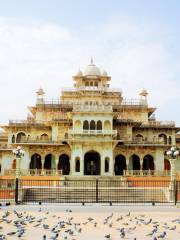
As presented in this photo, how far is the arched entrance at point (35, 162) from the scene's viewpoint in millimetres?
41906

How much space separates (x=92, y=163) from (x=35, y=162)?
7166 millimetres

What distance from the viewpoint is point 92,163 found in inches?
1636

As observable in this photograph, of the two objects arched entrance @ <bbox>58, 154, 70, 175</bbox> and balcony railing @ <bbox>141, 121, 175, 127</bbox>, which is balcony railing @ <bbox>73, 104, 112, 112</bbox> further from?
arched entrance @ <bbox>58, 154, 70, 175</bbox>

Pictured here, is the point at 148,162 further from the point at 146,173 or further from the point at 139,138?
the point at 146,173

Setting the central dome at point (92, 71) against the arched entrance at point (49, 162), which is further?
the central dome at point (92, 71)

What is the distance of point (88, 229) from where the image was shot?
10945mm

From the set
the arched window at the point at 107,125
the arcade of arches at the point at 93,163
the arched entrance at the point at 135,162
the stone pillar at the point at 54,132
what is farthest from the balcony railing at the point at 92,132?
the arched entrance at the point at 135,162

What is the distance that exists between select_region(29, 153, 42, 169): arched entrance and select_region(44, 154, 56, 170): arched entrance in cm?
→ 76

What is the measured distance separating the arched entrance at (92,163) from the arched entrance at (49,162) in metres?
Result: 3.95

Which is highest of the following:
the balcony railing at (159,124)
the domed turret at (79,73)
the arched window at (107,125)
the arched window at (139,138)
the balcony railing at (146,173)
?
the domed turret at (79,73)

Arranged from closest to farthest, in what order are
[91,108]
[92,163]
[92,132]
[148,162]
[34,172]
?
[34,172], [92,132], [91,108], [92,163], [148,162]

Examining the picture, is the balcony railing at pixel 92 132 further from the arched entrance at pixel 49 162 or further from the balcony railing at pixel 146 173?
the arched entrance at pixel 49 162

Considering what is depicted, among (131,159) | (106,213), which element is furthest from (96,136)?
(106,213)

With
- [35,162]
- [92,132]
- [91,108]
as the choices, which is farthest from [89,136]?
[35,162]
